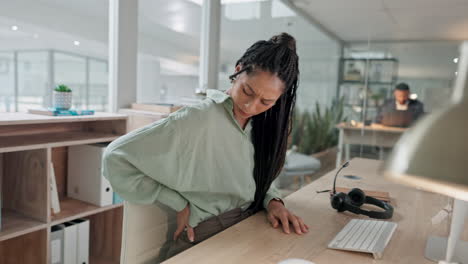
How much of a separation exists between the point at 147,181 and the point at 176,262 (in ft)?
0.90

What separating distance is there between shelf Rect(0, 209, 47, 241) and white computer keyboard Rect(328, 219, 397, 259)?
4.59ft

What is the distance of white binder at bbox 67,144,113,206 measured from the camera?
87.1 inches

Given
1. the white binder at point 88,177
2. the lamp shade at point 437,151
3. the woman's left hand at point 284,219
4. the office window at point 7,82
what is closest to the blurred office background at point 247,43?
the office window at point 7,82

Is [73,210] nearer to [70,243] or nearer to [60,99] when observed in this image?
[70,243]

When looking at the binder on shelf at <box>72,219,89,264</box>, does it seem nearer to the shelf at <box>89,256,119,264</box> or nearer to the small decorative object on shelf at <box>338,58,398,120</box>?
the shelf at <box>89,256,119,264</box>

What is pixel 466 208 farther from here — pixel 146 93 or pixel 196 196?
pixel 146 93

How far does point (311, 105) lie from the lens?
4.19 meters

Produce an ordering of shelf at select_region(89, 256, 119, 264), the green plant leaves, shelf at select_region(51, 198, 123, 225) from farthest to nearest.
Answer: the green plant leaves < shelf at select_region(89, 256, 119, 264) < shelf at select_region(51, 198, 123, 225)

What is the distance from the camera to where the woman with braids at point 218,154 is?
115cm

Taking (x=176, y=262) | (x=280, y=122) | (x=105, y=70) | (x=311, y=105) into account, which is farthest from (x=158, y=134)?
(x=311, y=105)

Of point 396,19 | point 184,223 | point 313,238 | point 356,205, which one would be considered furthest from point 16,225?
point 396,19

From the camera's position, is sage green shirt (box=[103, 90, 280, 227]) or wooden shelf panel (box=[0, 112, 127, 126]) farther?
wooden shelf panel (box=[0, 112, 127, 126])

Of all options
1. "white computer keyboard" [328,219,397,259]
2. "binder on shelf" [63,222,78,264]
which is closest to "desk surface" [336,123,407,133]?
"white computer keyboard" [328,219,397,259]

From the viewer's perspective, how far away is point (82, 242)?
2.17 m
